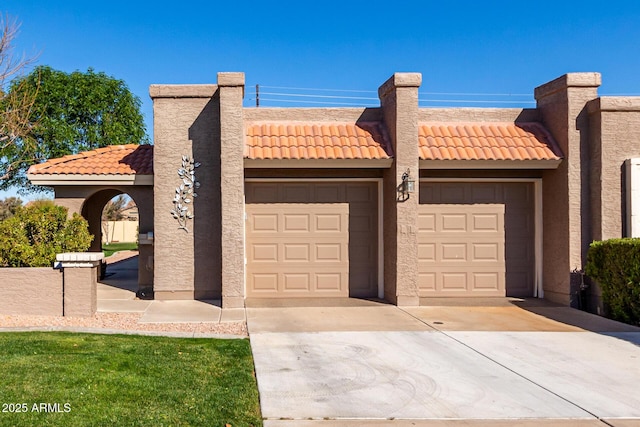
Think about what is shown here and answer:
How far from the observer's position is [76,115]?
26.8m

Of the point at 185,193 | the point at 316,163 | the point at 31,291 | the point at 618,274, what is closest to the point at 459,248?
the point at 618,274

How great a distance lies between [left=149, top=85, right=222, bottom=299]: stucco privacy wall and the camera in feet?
38.6

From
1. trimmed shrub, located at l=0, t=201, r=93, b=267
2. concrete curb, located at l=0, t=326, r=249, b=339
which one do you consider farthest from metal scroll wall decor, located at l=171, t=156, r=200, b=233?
concrete curb, located at l=0, t=326, r=249, b=339

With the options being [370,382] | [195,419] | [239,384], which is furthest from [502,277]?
[195,419]

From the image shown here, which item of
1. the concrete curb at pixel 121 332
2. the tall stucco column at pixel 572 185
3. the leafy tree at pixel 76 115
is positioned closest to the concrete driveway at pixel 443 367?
the concrete curb at pixel 121 332

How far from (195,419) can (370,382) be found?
2159 millimetres

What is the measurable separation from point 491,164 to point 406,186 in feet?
6.98

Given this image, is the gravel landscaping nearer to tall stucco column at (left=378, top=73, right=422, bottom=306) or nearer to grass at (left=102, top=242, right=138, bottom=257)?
tall stucco column at (left=378, top=73, right=422, bottom=306)

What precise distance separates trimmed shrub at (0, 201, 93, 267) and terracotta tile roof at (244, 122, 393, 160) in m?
3.74

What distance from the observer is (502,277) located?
12500mm

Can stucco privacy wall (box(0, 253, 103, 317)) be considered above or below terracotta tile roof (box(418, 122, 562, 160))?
below

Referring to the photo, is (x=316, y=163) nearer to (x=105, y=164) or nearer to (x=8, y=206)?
(x=105, y=164)

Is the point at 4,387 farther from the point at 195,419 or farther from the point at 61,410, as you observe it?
the point at 195,419

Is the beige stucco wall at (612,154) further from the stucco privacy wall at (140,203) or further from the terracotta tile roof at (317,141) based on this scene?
the stucco privacy wall at (140,203)
